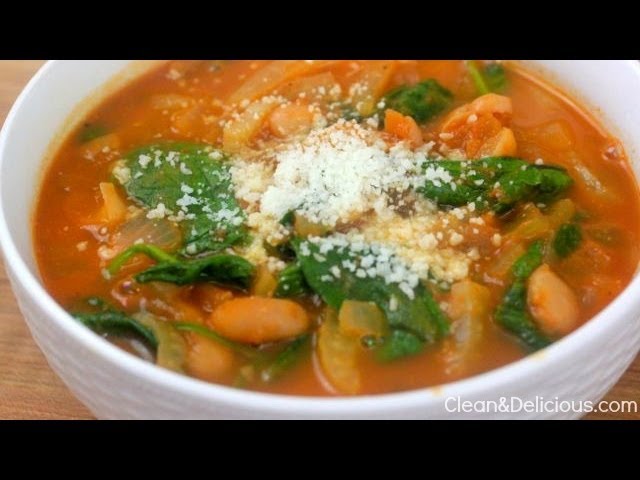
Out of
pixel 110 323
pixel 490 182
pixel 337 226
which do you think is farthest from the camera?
pixel 490 182

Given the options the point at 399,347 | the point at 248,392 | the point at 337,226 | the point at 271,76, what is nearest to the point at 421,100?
the point at 271,76

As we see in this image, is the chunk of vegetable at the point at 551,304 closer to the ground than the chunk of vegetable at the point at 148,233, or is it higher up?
higher up

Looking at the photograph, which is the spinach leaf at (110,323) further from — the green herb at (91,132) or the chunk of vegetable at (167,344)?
the green herb at (91,132)

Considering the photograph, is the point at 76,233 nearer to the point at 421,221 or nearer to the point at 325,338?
the point at 325,338

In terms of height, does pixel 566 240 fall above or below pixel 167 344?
above

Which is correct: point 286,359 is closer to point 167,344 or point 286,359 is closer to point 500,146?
point 167,344

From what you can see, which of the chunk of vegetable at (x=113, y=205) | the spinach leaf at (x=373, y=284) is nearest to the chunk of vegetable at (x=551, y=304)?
the spinach leaf at (x=373, y=284)
